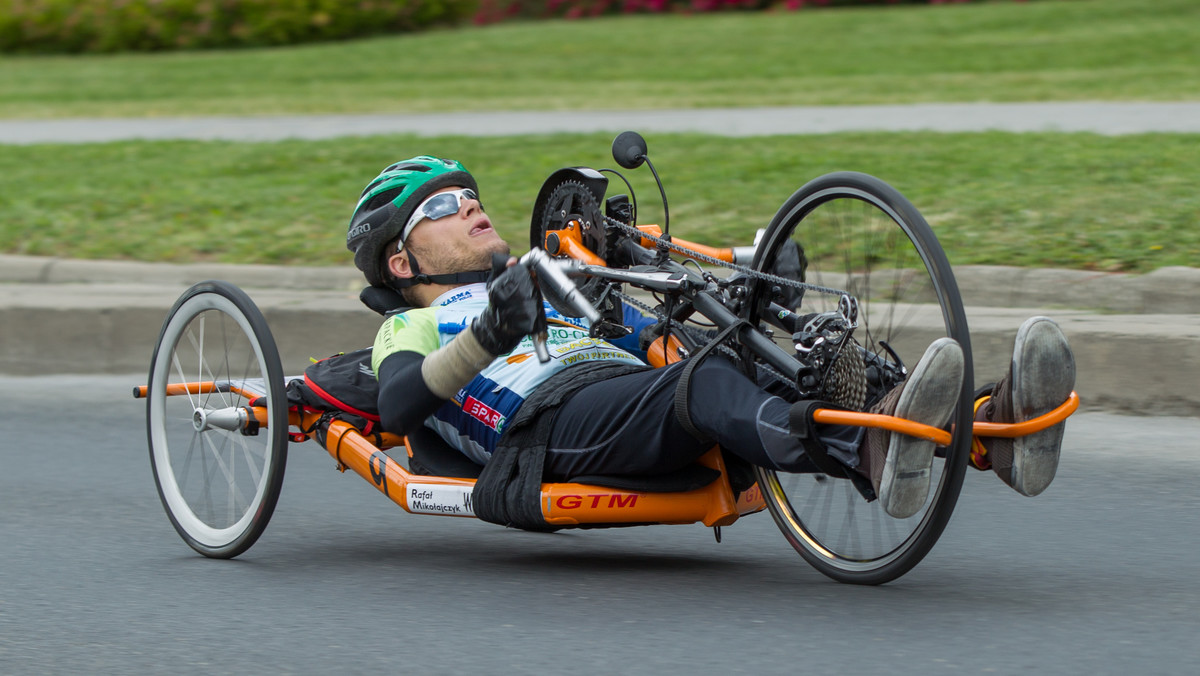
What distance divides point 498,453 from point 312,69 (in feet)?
53.3

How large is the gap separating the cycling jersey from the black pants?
0.61 ft

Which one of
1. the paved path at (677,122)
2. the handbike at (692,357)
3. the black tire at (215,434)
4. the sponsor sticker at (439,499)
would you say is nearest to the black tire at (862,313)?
the handbike at (692,357)

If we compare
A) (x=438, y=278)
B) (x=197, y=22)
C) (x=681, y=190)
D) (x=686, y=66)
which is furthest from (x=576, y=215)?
(x=197, y=22)

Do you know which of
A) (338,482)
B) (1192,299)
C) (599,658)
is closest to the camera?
(599,658)

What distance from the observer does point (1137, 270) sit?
21.8 feet

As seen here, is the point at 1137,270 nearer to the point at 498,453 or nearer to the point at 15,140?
the point at 498,453

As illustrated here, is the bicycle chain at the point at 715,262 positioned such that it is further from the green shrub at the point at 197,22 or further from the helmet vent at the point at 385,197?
the green shrub at the point at 197,22

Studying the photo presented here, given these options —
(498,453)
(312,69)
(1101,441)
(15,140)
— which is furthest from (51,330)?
(312,69)

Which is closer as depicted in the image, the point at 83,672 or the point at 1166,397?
the point at 83,672

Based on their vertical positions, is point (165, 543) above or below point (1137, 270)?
below

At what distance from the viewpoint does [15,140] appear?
533 inches

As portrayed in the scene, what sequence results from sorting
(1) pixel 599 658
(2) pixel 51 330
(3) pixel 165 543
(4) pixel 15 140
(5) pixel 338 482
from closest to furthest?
(1) pixel 599 658
(3) pixel 165 543
(5) pixel 338 482
(2) pixel 51 330
(4) pixel 15 140

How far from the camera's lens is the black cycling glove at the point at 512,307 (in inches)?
138

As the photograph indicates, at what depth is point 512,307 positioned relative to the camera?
350 cm
